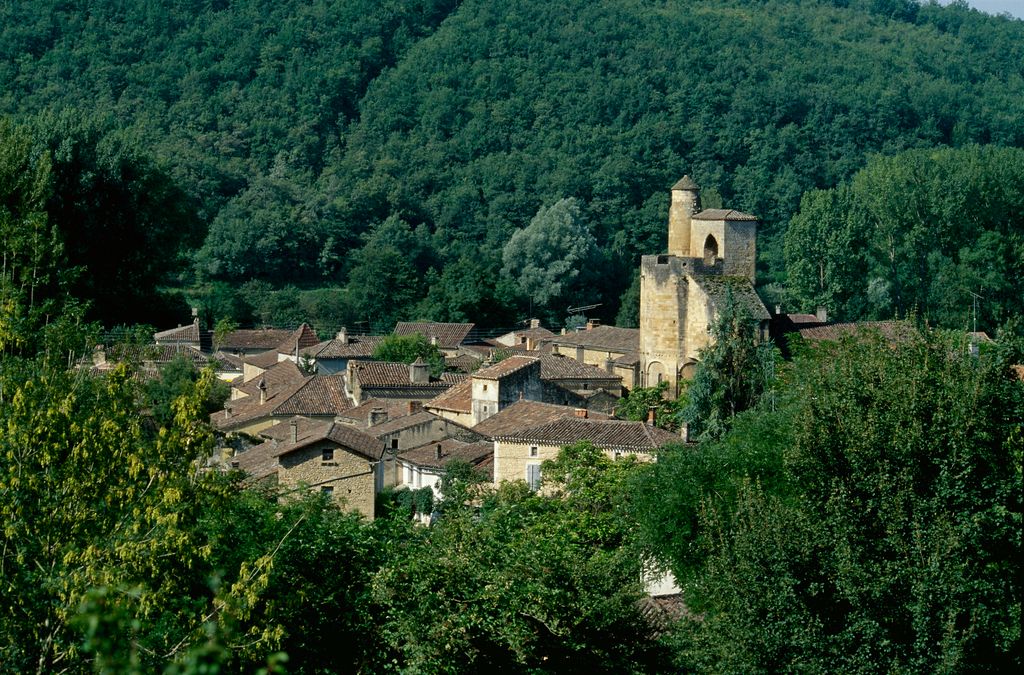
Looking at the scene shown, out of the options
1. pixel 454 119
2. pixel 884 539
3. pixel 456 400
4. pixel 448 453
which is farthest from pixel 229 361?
pixel 454 119

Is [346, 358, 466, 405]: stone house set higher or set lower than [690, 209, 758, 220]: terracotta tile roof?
lower

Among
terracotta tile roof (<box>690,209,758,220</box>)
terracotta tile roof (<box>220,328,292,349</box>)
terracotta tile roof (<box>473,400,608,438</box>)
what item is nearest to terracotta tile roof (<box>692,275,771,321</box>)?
terracotta tile roof (<box>690,209,758,220</box>)

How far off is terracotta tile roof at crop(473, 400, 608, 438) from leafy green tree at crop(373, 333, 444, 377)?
36.9 ft

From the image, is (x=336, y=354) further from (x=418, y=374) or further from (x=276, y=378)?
(x=418, y=374)

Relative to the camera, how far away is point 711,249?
44062mm

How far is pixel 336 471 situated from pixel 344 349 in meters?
22.8

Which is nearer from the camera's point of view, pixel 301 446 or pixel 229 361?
pixel 301 446

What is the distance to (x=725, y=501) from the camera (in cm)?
2347

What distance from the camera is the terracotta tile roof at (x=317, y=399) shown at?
1564 inches

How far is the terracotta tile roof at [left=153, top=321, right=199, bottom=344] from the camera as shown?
51750 millimetres

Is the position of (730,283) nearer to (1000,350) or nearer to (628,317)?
(1000,350)

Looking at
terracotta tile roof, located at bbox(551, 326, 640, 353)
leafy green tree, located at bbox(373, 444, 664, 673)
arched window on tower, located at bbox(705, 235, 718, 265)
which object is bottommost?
terracotta tile roof, located at bbox(551, 326, 640, 353)

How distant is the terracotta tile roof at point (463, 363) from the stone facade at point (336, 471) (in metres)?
19.4

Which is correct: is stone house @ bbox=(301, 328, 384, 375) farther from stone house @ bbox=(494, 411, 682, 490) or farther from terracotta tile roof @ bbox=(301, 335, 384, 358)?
stone house @ bbox=(494, 411, 682, 490)
